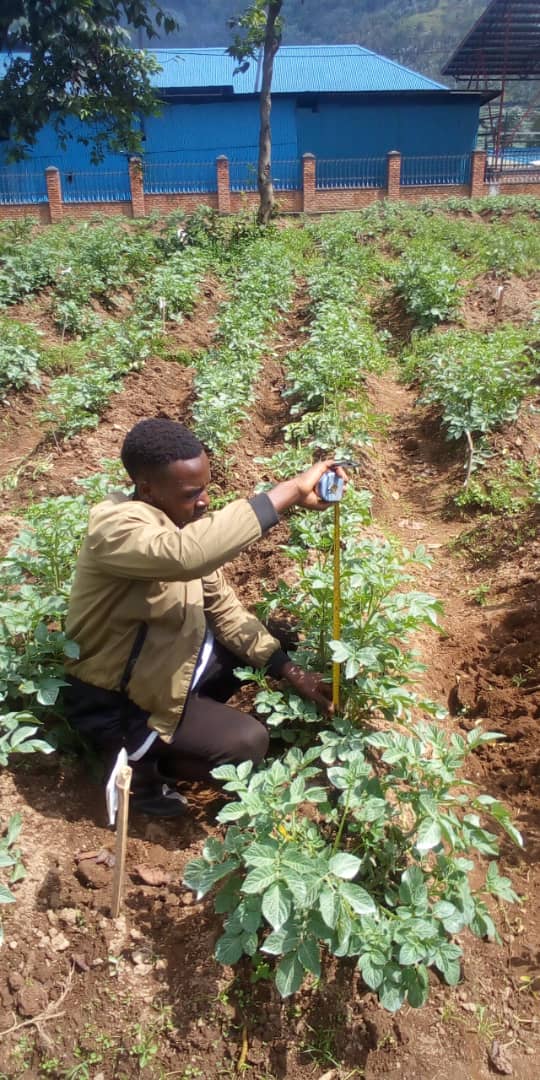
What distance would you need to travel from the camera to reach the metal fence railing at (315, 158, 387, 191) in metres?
23.5

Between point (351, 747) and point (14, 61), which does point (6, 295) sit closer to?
point (14, 61)

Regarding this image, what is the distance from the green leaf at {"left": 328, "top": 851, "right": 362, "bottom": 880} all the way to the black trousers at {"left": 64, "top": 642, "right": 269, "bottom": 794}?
0.85 metres

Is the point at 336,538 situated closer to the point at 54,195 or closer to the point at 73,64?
the point at 73,64

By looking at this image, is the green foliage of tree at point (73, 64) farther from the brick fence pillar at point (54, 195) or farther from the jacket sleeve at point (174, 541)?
the brick fence pillar at point (54, 195)

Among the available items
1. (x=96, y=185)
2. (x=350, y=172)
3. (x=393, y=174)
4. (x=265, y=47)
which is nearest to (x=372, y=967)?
(x=265, y=47)

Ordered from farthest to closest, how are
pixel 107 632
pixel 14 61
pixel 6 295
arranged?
pixel 14 61 < pixel 6 295 < pixel 107 632

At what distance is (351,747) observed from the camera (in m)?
2.31

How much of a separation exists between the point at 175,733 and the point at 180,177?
2439 cm

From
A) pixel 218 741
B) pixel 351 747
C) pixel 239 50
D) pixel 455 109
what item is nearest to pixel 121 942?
pixel 218 741

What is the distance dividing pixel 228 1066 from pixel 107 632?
123cm

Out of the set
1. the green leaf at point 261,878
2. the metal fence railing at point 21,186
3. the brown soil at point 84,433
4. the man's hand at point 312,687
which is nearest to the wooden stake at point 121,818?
the green leaf at point 261,878

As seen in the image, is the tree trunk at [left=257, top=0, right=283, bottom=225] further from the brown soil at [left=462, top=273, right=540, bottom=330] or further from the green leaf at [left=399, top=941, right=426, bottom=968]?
the green leaf at [left=399, top=941, right=426, bottom=968]

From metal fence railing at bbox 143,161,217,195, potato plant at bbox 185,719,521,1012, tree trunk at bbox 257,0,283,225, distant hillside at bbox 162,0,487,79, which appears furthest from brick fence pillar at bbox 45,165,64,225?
distant hillside at bbox 162,0,487,79

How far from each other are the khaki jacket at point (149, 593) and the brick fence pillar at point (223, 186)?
2202cm
